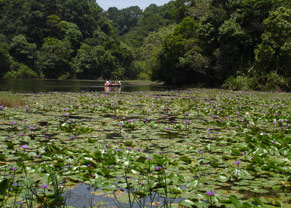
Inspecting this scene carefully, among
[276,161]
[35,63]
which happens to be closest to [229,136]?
[276,161]

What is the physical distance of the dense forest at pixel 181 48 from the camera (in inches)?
901

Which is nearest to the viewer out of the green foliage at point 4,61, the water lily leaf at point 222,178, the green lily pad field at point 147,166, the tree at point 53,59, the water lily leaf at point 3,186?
the water lily leaf at point 3,186

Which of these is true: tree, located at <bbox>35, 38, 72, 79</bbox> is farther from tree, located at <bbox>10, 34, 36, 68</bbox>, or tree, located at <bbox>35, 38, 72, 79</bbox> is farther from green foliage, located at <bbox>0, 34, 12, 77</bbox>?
green foliage, located at <bbox>0, 34, 12, 77</bbox>

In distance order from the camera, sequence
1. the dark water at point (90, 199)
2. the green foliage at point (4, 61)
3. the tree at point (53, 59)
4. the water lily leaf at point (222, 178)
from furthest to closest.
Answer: the tree at point (53, 59) < the green foliage at point (4, 61) < the water lily leaf at point (222, 178) < the dark water at point (90, 199)

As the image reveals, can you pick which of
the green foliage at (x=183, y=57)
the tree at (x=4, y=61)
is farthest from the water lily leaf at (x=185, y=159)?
the tree at (x=4, y=61)

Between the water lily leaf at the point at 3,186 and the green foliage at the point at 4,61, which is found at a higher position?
the green foliage at the point at 4,61

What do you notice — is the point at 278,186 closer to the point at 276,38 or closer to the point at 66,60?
the point at 276,38

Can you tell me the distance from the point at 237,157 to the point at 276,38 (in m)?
19.9

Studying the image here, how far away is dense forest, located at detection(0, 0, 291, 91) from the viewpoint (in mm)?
22875

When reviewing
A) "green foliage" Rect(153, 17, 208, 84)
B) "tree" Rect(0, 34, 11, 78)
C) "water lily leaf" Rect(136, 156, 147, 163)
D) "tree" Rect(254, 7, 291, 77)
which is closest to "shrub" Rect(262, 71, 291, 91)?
"tree" Rect(254, 7, 291, 77)

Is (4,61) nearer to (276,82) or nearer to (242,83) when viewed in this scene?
(242,83)

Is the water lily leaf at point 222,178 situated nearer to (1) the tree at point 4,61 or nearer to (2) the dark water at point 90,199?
(2) the dark water at point 90,199

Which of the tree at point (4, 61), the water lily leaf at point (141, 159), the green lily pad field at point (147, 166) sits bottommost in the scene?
the green lily pad field at point (147, 166)

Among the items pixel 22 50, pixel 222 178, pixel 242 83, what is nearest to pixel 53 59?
pixel 22 50
